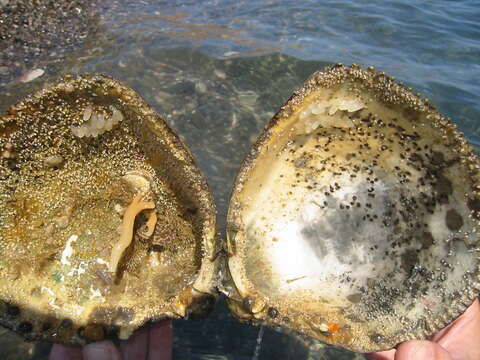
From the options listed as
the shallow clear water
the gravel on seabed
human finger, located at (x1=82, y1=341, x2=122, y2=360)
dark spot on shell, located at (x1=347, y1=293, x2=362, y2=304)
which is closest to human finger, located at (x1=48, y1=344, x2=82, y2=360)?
human finger, located at (x1=82, y1=341, x2=122, y2=360)

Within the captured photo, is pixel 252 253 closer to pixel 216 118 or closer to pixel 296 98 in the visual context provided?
pixel 296 98

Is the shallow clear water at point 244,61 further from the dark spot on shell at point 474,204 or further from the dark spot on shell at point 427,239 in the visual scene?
the dark spot on shell at point 474,204

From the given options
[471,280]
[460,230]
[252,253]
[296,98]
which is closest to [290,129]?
[296,98]

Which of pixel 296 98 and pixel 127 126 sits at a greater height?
pixel 296 98

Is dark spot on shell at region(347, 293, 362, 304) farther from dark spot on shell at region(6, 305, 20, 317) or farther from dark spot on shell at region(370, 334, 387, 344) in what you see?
dark spot on shell at region(6, 305, 20, 317)

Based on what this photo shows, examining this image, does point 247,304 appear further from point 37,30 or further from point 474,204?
point 37,30

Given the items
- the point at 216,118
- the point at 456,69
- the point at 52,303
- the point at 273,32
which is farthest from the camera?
the point at 273,32

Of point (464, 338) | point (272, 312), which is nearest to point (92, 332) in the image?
point (272, 312)

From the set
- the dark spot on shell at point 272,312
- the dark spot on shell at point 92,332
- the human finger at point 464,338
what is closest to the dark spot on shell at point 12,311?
the dark spot on shell at point 92,332
